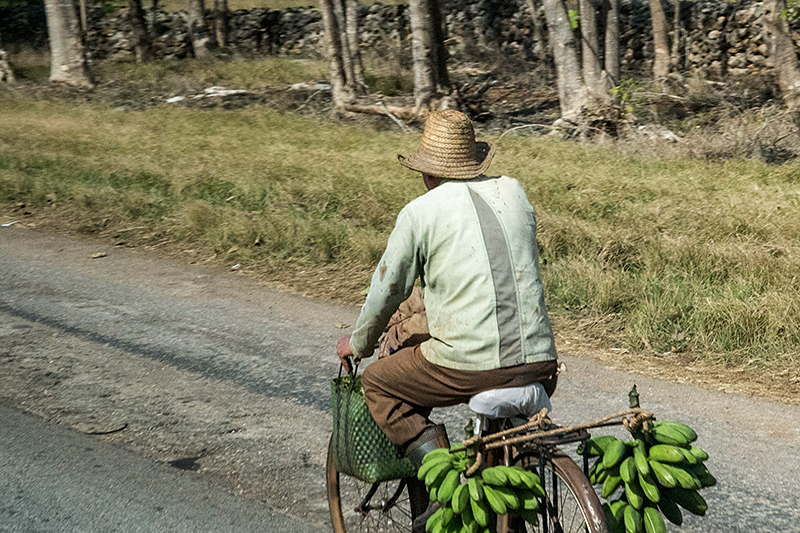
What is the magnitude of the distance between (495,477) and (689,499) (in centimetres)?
63

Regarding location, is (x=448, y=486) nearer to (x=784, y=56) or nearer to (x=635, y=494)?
(x=635, y=494)

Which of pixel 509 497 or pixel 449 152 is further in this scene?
pixel 449 152

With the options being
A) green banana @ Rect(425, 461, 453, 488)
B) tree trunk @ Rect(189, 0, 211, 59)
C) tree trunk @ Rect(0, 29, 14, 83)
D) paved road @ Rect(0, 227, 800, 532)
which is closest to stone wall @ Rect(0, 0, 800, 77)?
tree trunk @ Rect(189, 0, 211, 59)

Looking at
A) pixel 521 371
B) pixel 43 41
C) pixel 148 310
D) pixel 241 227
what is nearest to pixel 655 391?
pixel 521 371

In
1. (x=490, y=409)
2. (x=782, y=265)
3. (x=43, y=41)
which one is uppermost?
(x=43, y=41)

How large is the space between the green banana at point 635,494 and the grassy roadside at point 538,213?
11.6 feet

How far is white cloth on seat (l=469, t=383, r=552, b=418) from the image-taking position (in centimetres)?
286

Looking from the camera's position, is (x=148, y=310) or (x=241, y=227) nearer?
(x=148, y=310)

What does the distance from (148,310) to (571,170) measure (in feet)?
19.8

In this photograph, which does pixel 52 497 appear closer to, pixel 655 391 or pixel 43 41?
pixel 655 391

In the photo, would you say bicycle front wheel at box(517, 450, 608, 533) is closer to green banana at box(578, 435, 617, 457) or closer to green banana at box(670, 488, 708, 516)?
green banana at box(578, 435, 617, 457)

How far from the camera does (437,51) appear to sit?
16344mm

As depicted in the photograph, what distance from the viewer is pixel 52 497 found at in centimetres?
414

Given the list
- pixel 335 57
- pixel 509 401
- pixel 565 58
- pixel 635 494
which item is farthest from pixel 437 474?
pixel 335 57
